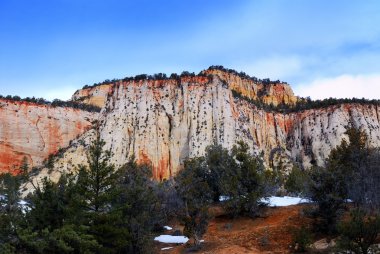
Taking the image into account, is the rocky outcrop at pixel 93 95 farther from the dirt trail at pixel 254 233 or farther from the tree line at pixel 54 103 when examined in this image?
the dirt trail at pixel 254 233

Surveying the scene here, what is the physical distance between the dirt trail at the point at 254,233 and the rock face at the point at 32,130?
1596 inches

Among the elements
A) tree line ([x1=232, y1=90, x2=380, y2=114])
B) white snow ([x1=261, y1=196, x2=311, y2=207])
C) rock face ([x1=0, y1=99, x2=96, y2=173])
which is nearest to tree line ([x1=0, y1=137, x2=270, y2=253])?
white snow ([x1=261, y1=196, x2=311, y2=207])

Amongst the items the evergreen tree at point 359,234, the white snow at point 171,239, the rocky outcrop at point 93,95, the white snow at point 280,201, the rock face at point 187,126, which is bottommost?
the white snow at point 171,239

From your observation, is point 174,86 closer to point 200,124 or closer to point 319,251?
point 200,124

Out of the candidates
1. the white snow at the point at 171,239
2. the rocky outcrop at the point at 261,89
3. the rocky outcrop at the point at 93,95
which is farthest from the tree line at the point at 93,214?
the rocky outcrop at the point at 261,89

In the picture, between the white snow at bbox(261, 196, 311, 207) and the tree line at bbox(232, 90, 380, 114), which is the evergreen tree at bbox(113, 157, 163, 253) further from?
the tree line at bbox(232, 90, 380, 114)

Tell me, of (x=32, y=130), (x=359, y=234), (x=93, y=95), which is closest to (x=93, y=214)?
(x=359, y=234)

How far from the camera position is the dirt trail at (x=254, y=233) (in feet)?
71.7

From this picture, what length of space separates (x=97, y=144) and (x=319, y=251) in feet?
35.1

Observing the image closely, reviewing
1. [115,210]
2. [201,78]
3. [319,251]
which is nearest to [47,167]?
[201,78]

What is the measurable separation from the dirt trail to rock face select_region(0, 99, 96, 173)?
40.5m

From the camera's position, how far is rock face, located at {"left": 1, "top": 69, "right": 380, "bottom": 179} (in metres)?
58.5

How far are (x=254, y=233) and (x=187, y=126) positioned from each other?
37.2 m

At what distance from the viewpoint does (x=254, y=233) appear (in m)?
24.0
